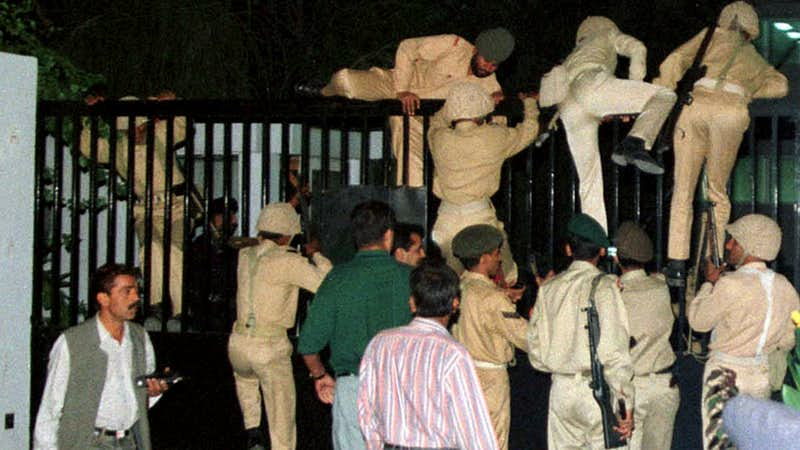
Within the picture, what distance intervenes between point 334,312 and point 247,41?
40.0 ft

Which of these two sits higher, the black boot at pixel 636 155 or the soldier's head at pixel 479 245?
the black boot at pixel 636 155

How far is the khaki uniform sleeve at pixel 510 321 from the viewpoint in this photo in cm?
752

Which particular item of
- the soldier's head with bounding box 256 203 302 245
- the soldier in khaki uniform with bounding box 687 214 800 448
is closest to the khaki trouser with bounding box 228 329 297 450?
the soldier's head with bounding box 256 203 302 245

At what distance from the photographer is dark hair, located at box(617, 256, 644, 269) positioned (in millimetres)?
7676

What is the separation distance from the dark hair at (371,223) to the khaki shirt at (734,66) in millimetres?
2534

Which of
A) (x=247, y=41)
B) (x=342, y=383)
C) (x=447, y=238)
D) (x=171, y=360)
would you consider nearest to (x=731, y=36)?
(x=447, y=238)

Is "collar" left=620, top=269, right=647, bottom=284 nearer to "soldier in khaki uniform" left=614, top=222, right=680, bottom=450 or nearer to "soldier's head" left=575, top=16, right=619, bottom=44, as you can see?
"soldier in khaki uniform" left=614, top=222, right=680, bottom=450

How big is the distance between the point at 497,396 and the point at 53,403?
100 inches

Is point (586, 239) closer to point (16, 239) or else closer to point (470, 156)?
point (470, 156)

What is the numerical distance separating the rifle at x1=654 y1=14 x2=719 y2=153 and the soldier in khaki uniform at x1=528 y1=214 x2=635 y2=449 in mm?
1066

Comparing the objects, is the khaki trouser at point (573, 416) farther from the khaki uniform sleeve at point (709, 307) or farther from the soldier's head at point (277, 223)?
the soldier's head at point (277, 223)

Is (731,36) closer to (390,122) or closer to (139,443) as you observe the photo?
(390,122)

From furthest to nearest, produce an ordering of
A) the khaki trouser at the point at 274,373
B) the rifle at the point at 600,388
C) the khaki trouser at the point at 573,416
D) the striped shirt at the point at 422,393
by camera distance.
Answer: the khaki trouser at the point at 274,373 < the khaki trouser at the point at 573,416 < the rifle at the point at 600,388 < the striped shirt at the point at 422,393

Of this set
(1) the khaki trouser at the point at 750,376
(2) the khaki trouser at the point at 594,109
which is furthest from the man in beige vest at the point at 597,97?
(1) the khaki trouser at the point at 750,376
